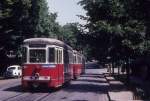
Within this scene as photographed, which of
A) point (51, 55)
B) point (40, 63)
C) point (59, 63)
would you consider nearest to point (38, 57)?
point (40, 63)

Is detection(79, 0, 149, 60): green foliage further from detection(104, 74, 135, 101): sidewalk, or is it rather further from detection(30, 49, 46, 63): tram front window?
detection(30, 49, 46, 63): tram front window

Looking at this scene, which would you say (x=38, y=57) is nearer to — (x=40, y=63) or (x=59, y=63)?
(x=40, y=63)

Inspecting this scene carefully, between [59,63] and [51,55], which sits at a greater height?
[51,55]

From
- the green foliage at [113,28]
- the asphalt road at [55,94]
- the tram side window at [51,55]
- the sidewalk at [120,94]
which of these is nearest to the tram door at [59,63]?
the tram side window at [51,55]

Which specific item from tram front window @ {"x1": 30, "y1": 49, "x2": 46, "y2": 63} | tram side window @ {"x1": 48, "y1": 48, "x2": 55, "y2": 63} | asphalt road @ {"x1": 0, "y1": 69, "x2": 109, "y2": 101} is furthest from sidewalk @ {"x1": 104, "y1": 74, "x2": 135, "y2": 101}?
tram front window @ {"x1": 30, "y1": 49, "x2": 46, "y2": 63}

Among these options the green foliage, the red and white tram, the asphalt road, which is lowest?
the asphalt road

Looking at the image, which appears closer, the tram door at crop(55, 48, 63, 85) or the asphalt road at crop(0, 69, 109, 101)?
the asphalt road at crop(0, 69, 109, 101)

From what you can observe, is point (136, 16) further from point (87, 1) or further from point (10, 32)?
point (10, 32)

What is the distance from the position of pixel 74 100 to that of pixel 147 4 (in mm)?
7462

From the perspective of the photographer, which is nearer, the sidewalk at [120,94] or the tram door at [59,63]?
the sidewalk at [120,94]

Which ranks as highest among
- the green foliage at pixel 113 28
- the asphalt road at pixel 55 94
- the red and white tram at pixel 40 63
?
the green foliage at pixel 113 28

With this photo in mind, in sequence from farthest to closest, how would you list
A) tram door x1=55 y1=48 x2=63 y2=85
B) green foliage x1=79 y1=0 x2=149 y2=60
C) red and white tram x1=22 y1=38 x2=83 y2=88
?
green foliage x1=79 y1=0 x2=149 y2=60
tram door x1=55 y1=48 x2=63 y2=85
red and white tram x1=22 y1=38 x2=83 y2=88

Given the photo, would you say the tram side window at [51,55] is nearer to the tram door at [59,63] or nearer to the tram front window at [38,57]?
the tram front window at [38,57]

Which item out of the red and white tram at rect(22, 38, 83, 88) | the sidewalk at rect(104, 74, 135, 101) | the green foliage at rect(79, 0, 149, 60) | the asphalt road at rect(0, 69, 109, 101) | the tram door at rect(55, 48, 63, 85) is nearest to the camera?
the sidewalk at rect(104, 74, 135, 101)
